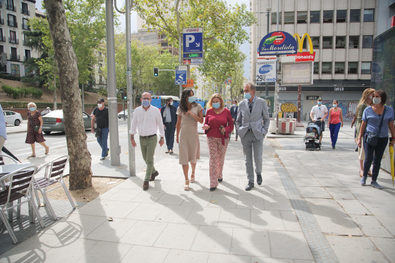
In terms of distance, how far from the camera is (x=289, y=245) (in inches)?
125

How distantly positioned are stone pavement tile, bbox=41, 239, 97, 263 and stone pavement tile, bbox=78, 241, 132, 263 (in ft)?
0.18

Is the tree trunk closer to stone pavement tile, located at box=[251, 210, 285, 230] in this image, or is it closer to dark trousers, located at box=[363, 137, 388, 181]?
stone pavement tile, located at box=[251, 210, 285, 230]

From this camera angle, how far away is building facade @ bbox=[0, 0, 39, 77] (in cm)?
4728

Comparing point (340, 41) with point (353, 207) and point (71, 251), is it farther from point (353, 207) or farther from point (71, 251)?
point (71, 251)

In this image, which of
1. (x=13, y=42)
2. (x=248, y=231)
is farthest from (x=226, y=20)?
(x=13, y=42)

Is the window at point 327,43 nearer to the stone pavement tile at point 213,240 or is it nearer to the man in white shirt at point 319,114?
the man in white shirt at point 319,114

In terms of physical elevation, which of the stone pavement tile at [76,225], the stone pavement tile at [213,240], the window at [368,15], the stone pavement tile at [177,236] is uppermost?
the window at [368,15]

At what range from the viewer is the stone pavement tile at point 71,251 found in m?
2.99

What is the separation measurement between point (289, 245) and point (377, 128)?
3.40 meters

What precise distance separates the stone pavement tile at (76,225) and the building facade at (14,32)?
172 ft

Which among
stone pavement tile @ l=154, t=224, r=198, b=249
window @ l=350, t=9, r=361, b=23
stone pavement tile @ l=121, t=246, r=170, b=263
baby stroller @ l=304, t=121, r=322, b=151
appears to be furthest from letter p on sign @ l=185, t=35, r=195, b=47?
window @ l=350, t=9, r=361, b=23

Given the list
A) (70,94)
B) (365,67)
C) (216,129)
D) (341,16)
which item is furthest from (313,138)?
(341,16)

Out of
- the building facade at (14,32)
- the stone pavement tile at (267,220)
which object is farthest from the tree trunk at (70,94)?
the building facade at (14,32)

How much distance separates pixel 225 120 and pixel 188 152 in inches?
38.0
